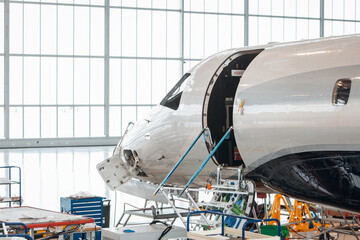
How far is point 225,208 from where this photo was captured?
484 inches

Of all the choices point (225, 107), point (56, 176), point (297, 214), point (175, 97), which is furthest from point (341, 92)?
point (56, 176)

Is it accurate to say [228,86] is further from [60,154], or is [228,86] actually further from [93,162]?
[60,154]

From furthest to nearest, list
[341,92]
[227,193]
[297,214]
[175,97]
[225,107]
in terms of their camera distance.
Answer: [297,214] < [175,97] < [225,107] < [227,193] < [341,92]

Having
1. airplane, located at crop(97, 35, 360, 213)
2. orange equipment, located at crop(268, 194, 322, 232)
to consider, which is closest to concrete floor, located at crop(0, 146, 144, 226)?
orange equipment, located at crop(268, 194, 322, 232)

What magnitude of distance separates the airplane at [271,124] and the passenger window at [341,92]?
0.06ft

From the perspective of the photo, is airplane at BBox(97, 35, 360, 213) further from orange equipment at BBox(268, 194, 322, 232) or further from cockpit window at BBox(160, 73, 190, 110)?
orange equipment at BBox(268, 194, 322, 232)

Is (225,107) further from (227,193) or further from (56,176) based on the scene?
(56,176)

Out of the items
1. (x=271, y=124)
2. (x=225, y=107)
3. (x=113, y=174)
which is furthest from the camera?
(x=113, y=174)

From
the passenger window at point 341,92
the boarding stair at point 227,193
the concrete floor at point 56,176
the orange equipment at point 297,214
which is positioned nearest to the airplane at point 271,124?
the passenger window at point 341,92

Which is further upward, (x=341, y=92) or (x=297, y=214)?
(x=341, y=92)

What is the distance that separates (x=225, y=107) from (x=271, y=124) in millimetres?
2636

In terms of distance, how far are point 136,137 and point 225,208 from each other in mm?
3804

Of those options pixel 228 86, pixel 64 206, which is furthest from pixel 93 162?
pixel 228 86

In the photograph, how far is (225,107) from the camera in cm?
1395
